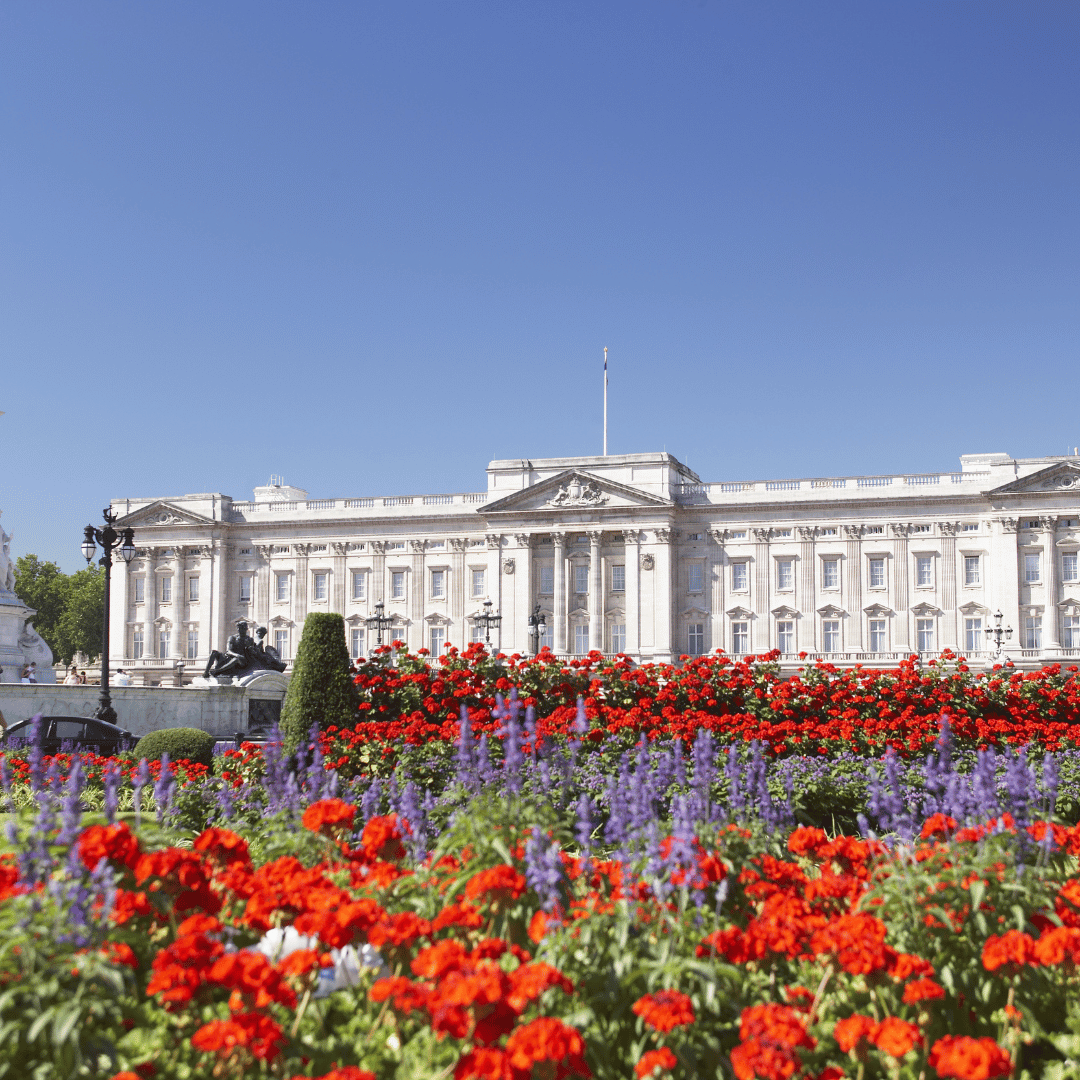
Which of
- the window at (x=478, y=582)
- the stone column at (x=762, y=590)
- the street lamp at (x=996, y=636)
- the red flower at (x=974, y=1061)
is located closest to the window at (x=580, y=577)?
the window at (x=478, y=582)

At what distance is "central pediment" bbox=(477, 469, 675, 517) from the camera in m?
61.7

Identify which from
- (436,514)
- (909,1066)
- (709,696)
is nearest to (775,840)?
(909,1066)

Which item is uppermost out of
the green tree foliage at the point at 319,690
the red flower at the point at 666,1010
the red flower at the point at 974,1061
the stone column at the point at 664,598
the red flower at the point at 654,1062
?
the stone column at the point at 664,598

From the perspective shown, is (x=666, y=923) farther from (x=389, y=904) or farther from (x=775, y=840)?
(x=775, y=840)

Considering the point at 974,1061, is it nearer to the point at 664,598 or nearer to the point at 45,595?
the point at 664,598

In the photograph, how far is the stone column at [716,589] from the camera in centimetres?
6116

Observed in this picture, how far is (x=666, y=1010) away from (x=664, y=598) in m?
57.1

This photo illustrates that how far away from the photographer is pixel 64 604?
82.0 m

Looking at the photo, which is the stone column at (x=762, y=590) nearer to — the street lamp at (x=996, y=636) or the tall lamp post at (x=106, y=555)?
the street lamp at (x=996, y=636)

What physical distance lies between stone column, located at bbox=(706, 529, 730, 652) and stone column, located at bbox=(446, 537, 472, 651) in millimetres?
14397

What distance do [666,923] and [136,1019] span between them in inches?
97.9

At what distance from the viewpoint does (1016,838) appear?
600 centimetres

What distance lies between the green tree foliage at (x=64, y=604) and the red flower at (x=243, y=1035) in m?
79.4

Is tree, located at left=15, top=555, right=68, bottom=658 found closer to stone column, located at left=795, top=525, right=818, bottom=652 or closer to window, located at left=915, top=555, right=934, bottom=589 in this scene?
stone column, located at left=795, top=525, right=818, bottom=652
